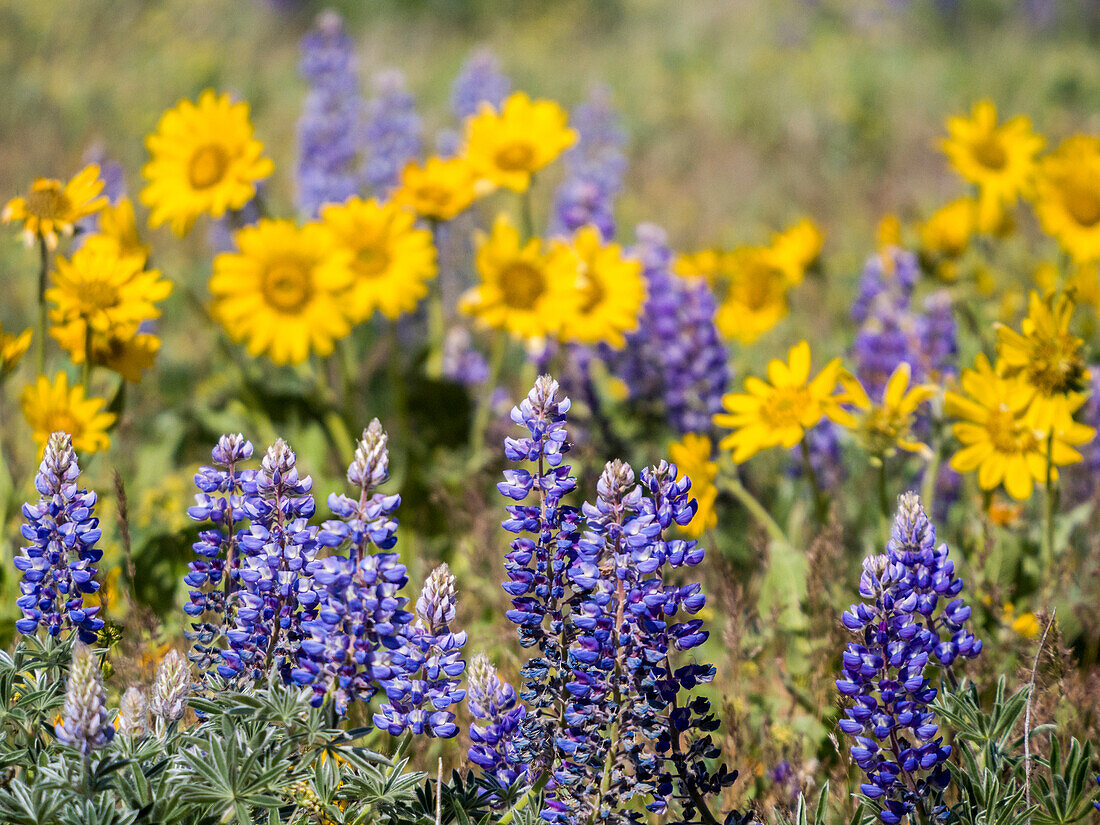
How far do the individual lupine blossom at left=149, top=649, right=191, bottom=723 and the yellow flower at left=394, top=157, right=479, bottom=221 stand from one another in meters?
1.68

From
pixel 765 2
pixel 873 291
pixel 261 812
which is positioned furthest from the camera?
pixel 765 2

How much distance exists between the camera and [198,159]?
7.91 ft

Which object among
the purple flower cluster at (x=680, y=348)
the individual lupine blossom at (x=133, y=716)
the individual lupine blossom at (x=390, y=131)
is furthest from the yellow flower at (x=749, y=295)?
the individual lupine blossom at (x=133, y=716)

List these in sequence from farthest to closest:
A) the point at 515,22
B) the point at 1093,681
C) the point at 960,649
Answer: the point at 515,22 < the point at 1093,681 < the point at 960,649

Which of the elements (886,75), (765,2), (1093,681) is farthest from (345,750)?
(765,2)

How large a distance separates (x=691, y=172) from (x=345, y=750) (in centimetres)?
664

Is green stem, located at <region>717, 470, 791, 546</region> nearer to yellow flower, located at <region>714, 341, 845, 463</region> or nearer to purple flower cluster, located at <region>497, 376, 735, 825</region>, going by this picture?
yellow flower, located at <region>714, 341, 845, 463</region>

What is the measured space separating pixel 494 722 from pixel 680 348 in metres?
1.71

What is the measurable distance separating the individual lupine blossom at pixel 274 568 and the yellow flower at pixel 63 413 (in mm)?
853

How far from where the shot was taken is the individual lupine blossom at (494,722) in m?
1.21

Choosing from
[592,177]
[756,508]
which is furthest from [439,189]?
[592,177]

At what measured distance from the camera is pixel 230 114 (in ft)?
7.95

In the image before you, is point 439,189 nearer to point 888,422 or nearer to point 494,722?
point 888,422

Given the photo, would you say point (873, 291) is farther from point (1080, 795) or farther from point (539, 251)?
point (1080, 795)
